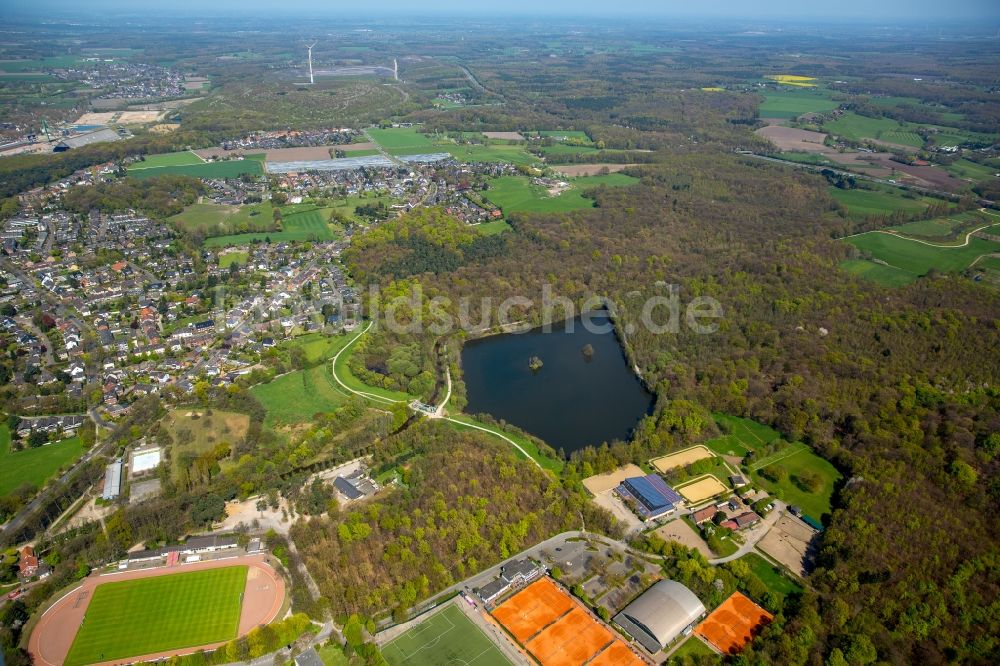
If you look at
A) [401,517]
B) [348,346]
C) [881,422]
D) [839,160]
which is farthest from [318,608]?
[839,160]

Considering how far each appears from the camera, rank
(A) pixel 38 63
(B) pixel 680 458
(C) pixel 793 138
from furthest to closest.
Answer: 1. (A) pixel 38 63
2. (C) pixel 793 138
3. (B) pixel 680 458

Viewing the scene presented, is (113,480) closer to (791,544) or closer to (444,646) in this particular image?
(444,646)

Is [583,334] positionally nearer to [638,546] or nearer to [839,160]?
[638,546]

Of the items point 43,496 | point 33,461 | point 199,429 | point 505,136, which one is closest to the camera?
point 43,496

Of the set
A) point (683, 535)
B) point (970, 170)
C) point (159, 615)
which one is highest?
point (970, 170)

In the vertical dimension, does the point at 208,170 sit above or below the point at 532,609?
above

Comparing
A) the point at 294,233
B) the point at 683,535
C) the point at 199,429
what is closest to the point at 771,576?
the point at 683,535

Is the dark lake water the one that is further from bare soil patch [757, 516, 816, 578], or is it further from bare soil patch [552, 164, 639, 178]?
bare soil patch [552, 164, 639, 178]

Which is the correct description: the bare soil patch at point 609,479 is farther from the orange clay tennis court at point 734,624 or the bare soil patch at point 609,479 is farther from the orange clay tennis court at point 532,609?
the orange clay tennis court at point 734,624
